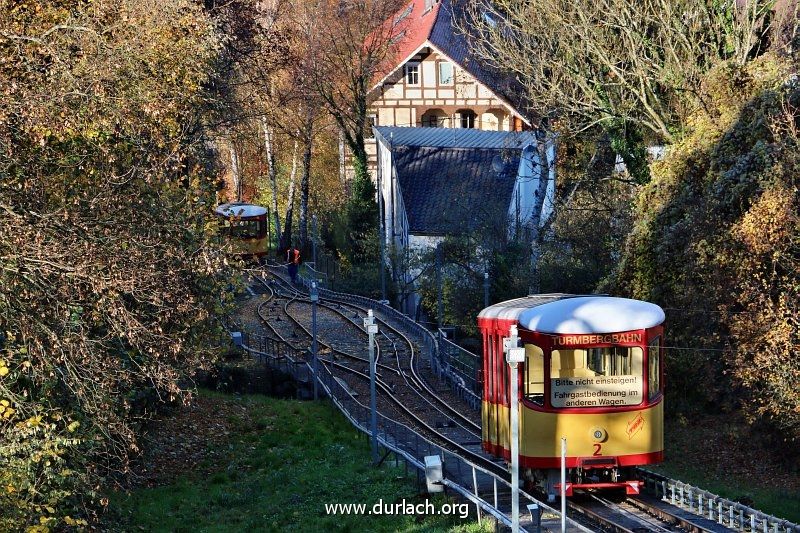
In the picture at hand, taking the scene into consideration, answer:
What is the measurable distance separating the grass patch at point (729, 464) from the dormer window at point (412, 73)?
3692 cm

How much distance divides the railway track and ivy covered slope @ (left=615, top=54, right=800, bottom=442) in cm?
515

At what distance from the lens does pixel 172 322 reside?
19.5m

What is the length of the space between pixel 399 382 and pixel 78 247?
67.1 ft

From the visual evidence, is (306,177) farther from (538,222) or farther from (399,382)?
(399,382)

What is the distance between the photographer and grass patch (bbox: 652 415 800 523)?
67.3 ft

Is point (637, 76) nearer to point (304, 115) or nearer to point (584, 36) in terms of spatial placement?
point (584, 36)

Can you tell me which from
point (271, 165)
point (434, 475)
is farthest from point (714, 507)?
point (271, 165)

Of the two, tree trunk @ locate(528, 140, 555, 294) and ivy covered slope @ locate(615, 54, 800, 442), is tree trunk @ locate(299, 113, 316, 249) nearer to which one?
tree trunk @ locate(528, 140, 555, 294)

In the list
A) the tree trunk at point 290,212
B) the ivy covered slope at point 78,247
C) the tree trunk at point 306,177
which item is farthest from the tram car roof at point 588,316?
the tree trunk at point 290,212

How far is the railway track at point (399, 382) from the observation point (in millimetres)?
16734

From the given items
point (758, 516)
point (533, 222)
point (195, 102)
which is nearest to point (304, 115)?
point (533, 222)

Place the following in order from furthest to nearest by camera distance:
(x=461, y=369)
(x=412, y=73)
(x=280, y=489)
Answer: (x=412, y=73) → (x=461, y=369) → (x=280, y=489)

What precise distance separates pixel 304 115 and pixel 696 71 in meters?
32.5

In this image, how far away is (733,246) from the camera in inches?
899
